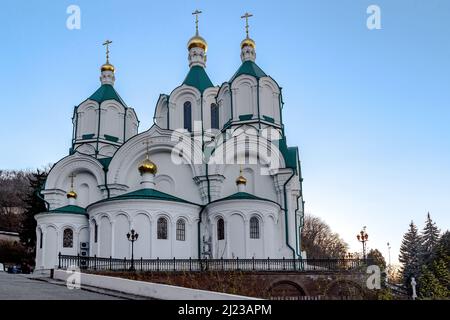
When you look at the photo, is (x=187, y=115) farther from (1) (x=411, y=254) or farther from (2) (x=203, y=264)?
(1) (x=411, y=254)

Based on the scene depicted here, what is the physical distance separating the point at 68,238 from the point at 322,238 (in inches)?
1819

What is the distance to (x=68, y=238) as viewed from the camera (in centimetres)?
2730

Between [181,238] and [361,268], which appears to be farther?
[181,238]

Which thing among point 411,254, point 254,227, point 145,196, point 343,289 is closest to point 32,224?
point 145,196

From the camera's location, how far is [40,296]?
12.2m

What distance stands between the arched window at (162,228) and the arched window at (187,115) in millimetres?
10509

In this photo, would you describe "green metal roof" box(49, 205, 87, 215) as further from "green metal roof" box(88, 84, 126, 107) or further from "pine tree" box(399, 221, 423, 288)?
"pine tree" box(399, 221, 423, 288)

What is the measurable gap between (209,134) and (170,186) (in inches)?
196

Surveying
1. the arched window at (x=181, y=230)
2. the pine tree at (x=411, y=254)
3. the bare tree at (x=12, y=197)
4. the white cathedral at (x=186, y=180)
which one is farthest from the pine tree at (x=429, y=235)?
the bare tree at (x=12, y=197)

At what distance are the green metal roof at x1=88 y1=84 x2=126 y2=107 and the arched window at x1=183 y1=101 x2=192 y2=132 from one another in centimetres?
561

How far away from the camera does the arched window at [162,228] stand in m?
25.0

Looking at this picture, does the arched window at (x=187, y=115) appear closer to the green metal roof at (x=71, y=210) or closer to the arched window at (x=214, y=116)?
the arched window at (x=214, y=116)
